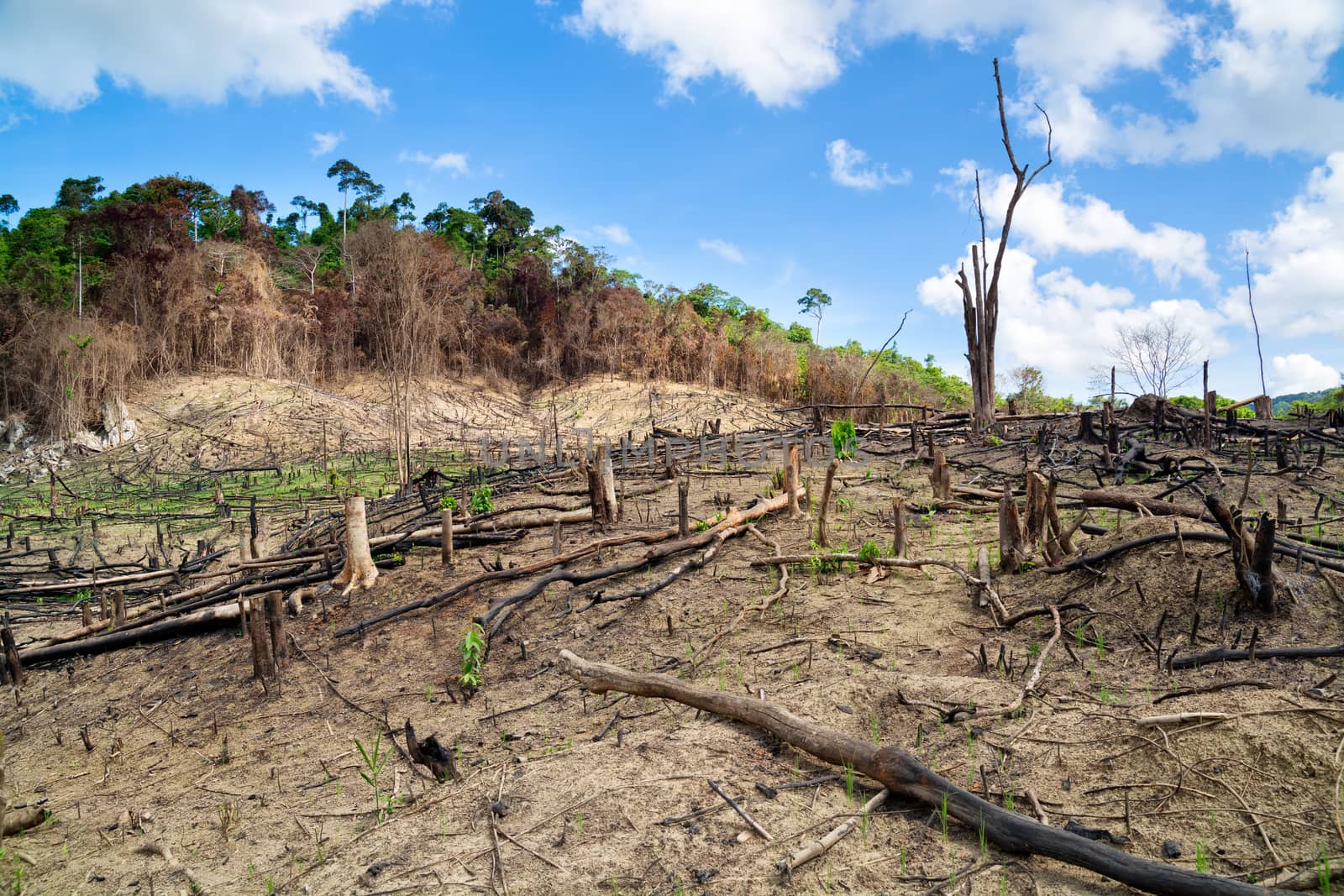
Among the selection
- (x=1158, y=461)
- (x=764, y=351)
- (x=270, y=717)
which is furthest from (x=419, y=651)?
(x=764, y=351)

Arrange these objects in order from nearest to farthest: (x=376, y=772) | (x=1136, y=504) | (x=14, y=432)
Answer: (x=376, y=772), (x=1136, y=504), (x=14, y=432)

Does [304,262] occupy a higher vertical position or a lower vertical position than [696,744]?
higher

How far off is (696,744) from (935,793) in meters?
1.19

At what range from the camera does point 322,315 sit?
2836 cm

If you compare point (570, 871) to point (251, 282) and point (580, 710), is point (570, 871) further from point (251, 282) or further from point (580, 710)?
point (251, 282)

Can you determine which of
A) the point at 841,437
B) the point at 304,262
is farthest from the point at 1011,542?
the point at 304,262

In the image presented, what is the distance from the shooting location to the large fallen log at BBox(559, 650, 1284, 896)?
228 cm

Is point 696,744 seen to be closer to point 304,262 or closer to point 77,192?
point 304,262

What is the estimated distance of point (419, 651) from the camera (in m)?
6.29

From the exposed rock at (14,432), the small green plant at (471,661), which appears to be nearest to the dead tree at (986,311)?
the small green plant at (471,661)

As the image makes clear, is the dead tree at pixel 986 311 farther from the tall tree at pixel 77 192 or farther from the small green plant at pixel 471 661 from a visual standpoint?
the tall tree at pixel 77 192

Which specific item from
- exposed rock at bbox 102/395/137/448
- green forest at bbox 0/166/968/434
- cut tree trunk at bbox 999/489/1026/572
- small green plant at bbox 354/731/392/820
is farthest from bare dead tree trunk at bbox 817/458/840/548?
exposed rock at bbox 102/395/137/448

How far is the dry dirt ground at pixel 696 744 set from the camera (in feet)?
9.07

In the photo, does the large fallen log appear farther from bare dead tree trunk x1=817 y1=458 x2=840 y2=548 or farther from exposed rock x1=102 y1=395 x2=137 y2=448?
exposed rock x1=102 y1=395 x2=137 y2=448
